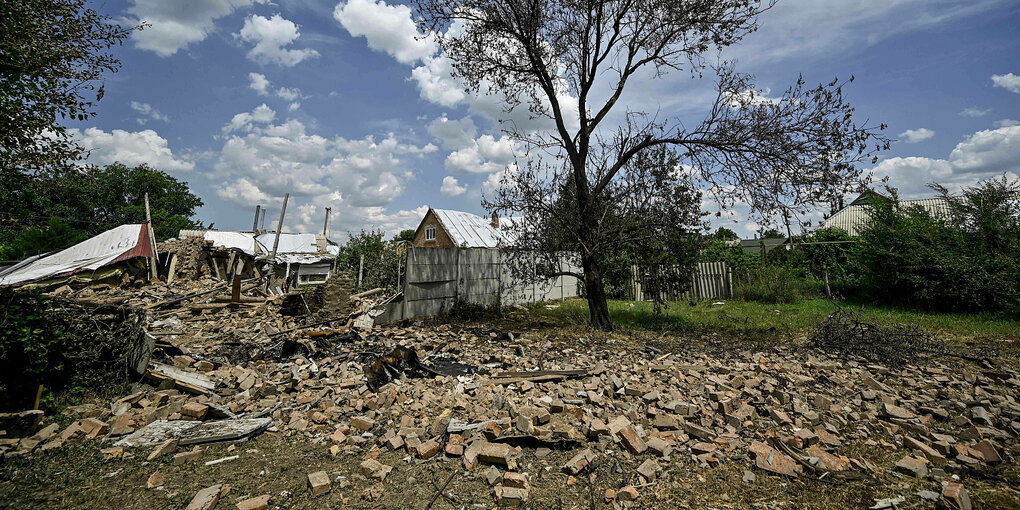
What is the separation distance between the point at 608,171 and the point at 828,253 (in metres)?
10.8

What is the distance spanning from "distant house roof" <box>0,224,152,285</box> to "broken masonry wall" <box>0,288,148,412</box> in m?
9.90

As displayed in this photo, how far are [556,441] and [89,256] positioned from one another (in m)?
17.5

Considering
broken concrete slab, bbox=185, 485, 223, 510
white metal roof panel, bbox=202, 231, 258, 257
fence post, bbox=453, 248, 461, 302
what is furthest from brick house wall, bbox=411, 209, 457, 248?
broken concrete slab, bbox=185, 485, 223, 510

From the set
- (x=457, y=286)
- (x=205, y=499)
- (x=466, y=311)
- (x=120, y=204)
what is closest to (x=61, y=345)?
(x=205, y=499)

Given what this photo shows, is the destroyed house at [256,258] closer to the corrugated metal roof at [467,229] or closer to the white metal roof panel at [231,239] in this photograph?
the white metal roof panel at [231,239]

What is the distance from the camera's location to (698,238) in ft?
28.2

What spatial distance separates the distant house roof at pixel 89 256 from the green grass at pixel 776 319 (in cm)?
1370

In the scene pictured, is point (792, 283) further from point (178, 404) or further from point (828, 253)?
point (178, 404)

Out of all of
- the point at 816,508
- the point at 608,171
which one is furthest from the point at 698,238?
the point at 816,508

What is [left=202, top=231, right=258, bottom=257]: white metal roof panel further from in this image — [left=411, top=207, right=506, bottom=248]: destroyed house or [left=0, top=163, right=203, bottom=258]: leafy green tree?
[left=411, top=207, right=506, bottom=248]: destroyed house

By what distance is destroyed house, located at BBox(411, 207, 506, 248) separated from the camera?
76.3 ft

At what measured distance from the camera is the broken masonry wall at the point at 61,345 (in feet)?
14.2

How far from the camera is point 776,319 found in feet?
31.1

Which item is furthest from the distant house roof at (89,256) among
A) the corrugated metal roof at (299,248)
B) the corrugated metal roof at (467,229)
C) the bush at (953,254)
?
the bush at (953,254)
